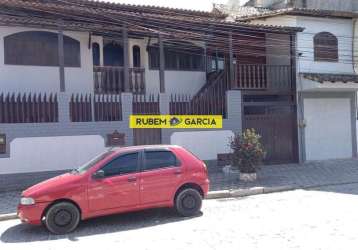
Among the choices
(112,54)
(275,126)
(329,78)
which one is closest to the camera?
(329,78)

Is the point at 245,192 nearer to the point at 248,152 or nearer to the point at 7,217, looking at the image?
the point at 248,152

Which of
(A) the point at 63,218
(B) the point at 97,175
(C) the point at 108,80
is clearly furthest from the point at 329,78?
(A) the point at 63,218

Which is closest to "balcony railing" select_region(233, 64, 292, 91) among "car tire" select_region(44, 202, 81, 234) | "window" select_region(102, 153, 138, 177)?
"window" select_region(102, 153, 138, 177)

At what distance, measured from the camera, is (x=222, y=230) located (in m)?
7.54

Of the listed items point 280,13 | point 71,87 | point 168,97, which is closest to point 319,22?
point 280,13

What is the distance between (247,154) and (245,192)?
1.77m

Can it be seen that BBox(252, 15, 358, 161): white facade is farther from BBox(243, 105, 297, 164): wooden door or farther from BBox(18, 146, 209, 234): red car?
BBox(18, 146, 209, 234): red car

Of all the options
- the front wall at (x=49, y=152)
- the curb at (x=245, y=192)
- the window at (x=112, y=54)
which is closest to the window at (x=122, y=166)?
the curb at (x=245, y=192)

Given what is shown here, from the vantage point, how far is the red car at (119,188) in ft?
25.8

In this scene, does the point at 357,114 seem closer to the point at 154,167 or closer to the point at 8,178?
the point at 154,167

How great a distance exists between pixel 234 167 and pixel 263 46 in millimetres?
6362

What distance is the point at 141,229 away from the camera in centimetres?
802

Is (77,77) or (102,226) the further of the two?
(77,77)

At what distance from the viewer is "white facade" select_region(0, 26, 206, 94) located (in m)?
14.7
